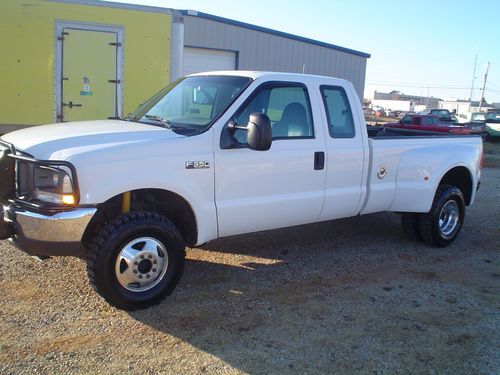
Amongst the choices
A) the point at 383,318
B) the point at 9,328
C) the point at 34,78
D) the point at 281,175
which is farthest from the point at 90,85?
the point at 383,318

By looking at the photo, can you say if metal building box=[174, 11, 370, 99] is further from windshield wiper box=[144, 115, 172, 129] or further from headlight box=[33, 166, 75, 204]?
headlight box=[33, 166, 75, 204]

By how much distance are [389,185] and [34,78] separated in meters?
6.27

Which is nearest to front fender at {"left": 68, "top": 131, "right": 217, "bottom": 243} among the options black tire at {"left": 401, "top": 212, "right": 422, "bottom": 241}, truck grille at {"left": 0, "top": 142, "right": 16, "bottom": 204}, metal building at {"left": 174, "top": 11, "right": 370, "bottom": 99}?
A: truck grille at {"left": 0, "top": 142, "right": 16, "bottom": 204}

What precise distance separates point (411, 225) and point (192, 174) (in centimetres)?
341

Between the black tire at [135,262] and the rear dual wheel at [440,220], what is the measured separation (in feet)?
11.0

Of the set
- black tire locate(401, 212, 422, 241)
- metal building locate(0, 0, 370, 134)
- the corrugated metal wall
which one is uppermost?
the corrugated metal wall

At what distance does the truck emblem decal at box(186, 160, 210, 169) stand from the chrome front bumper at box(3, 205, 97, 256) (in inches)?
32.7

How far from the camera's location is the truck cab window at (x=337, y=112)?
204 inches

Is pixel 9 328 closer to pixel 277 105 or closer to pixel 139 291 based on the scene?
pixel 139 291

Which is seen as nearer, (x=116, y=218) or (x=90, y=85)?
(x=116, y=218)

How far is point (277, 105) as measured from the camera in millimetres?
4863

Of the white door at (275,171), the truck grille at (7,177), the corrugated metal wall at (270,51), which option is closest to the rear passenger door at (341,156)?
the white door at (275,171)

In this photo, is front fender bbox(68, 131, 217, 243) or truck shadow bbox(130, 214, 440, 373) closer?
truck shadow bbox(130, 214, 440, 373)

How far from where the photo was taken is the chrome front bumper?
362cm
